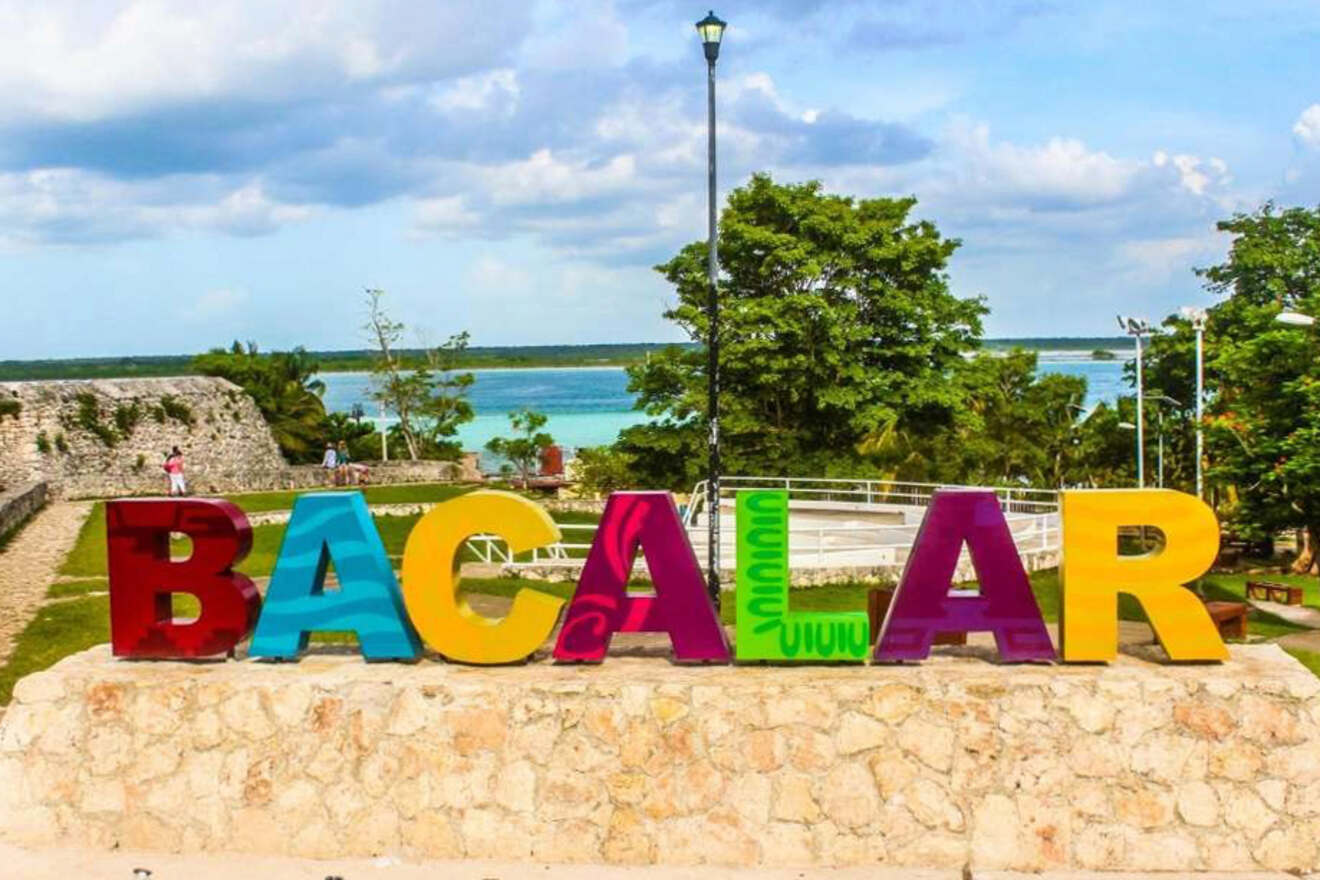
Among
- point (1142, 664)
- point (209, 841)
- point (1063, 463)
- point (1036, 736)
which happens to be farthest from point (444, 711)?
point (1063, 463)

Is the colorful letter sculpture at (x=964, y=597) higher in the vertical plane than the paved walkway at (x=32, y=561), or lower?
higher

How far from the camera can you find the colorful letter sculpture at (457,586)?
1120cm

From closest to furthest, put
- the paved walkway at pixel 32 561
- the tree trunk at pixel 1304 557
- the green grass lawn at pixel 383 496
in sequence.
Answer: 1. the paved walkway at pixel 32 561
2. the green grass lawn at pixel 383 496
3. the tree trunk at pixel 1304 557

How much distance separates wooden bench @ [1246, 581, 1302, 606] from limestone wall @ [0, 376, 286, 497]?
32063 mm

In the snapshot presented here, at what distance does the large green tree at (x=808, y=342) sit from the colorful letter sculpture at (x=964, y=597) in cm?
3310

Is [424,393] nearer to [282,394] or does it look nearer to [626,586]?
[282,394]

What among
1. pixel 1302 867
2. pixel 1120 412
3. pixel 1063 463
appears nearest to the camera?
pixel 1302 867

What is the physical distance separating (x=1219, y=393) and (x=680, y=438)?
1852 cm

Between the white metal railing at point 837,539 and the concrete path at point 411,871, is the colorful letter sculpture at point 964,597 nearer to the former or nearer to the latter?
the concrete path at point 411,871

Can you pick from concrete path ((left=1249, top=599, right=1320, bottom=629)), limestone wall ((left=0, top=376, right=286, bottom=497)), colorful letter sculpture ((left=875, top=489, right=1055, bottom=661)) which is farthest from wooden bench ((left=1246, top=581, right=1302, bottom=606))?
limestone wall ((left=0, top=376, right=286, bottom=497))

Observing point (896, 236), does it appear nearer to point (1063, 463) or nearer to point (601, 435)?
point (1063, 463)

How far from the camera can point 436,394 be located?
70625 millimetres

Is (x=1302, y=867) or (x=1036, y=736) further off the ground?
(x=1036, y=736)

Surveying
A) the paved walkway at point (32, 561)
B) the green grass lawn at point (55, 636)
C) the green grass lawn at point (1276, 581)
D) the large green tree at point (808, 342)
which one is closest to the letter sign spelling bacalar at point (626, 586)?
the green grass lawn at point (55, 636)
